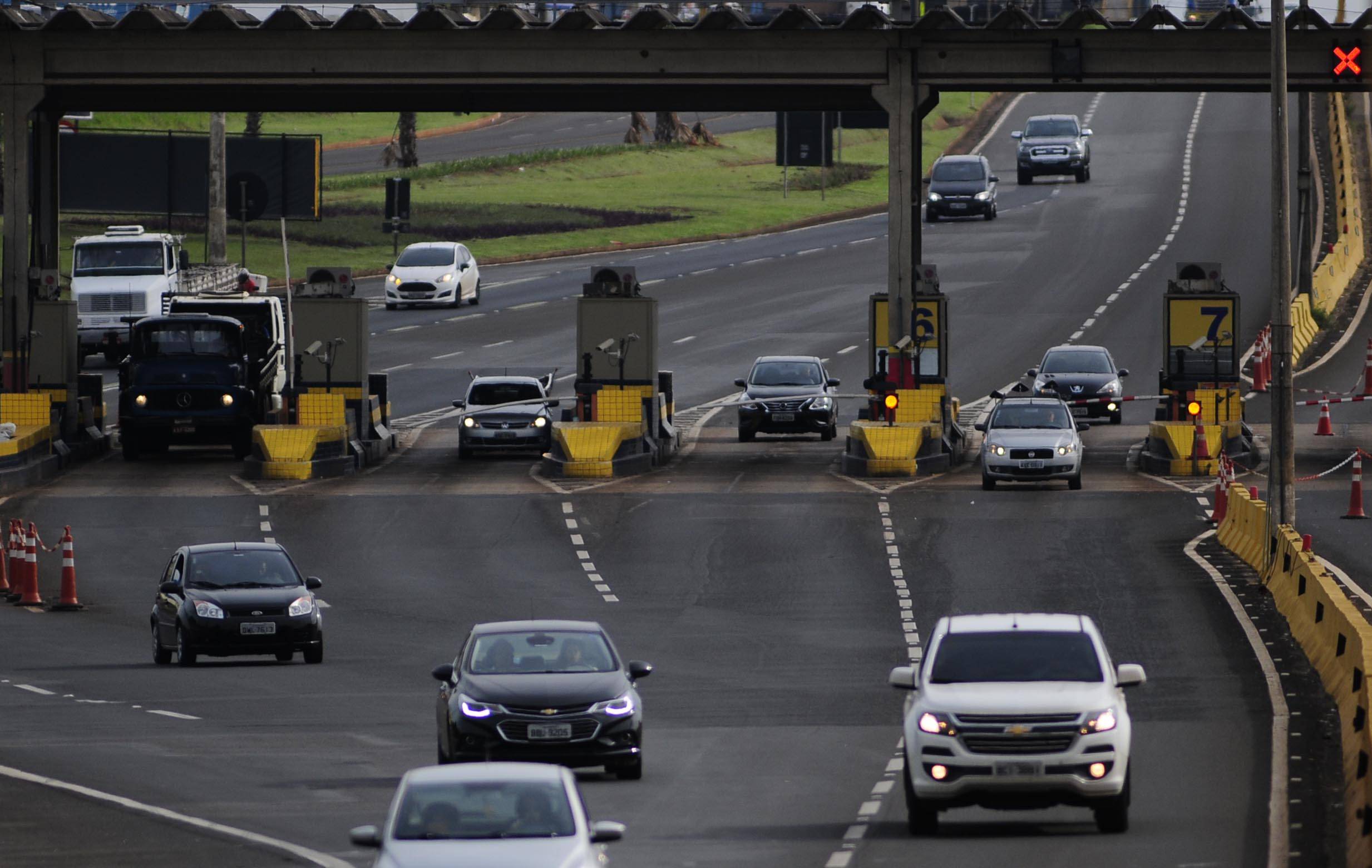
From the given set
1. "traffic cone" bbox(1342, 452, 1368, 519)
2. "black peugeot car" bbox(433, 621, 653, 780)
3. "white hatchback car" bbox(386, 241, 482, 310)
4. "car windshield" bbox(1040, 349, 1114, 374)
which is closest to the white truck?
"white hatchback car" bbox(386, 241, 482, 310)

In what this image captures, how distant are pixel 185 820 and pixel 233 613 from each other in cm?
810

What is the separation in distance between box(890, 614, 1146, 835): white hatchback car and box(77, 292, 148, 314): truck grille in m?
41.3

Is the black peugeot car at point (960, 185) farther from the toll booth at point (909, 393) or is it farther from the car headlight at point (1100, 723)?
the car headlight at point (1100, 723)

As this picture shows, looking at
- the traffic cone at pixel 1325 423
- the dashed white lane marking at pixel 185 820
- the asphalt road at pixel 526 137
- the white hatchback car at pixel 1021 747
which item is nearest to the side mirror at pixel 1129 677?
the white hatchback car at pixel 1021 747

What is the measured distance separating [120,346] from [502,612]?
102 ft

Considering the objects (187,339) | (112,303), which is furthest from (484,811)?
(112,303)

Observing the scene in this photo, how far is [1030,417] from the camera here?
3756 centimetres

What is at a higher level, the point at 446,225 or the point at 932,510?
the point at 446,225

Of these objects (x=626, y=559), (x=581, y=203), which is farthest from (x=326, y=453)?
(x=581, y=203)

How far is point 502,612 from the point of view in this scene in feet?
88.7

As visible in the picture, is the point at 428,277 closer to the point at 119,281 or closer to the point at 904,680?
the point at 119,281

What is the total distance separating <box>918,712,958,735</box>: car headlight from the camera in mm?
14930

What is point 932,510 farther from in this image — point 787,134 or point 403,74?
point 787,134

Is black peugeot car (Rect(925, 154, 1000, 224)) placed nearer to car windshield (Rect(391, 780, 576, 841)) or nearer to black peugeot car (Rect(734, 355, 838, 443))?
black peugeot car (Rect(734, 355, 838, 443))
